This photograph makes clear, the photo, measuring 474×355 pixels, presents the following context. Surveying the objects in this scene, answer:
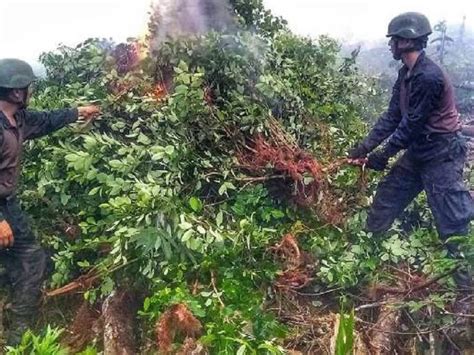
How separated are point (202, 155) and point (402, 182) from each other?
5.13ft

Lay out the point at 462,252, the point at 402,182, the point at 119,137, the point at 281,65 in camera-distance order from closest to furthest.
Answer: the point at 462,252
the point at 402,182
the point at 119,137
the point at 281,65

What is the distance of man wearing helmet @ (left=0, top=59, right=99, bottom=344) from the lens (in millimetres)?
3834

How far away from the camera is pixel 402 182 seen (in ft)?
14.5

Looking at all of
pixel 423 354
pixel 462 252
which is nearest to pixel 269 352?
pixel 423 354

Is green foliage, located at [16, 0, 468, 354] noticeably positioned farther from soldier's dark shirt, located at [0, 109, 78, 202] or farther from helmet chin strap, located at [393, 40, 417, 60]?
helmet chin strap, located at [393, 40, 417, 60]

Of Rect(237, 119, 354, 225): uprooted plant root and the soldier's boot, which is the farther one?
Rect(237, 119, 354, 225): uprooted plant root

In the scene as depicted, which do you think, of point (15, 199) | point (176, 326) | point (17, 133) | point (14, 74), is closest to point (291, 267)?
point (176, 326)

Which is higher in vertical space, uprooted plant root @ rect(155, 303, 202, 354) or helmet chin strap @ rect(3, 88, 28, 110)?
helmet chin strap @ rect(3, 88, 28, 110)

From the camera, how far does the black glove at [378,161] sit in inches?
170

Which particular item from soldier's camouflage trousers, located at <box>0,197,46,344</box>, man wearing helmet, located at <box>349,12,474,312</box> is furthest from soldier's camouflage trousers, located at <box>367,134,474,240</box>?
soldier's camouflage trousers, located at <box>0,197,46,344</box>

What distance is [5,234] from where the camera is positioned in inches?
149

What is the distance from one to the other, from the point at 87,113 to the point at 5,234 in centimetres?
128

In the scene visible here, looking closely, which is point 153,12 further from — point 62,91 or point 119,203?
point 119,203

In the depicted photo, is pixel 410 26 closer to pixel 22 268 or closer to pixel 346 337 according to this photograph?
pixel 346 337
